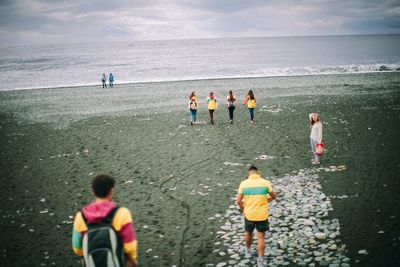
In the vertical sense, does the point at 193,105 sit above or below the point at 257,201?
above

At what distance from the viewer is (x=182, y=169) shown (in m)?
13.9

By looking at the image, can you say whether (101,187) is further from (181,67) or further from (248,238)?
(181,67)

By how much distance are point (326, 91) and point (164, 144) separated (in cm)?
2455

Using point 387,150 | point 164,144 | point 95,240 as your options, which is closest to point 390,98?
point 387,150

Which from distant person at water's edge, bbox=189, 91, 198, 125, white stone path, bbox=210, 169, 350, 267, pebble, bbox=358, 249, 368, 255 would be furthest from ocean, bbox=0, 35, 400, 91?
pebble, bbox=358, 249, 368, 255

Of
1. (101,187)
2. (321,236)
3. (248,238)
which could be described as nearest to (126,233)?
(101,187)

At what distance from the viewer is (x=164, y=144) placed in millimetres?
17891

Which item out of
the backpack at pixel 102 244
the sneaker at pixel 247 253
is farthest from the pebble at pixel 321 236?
the backpack at pixel 102 244

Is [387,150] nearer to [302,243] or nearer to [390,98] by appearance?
[302,243]

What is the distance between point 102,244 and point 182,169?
32.4ft

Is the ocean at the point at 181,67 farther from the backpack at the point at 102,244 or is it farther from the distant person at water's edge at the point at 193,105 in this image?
the backpack at the point at 102,244

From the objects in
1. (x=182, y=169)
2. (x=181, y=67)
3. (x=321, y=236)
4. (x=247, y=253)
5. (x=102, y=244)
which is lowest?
(x=247, y=253)

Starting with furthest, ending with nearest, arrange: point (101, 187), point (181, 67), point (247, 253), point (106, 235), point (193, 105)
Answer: point (181, 67) → point (193, 105) → point (247, 253) → point (101, 187) → point (106, 235)

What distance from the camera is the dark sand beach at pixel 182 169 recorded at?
8.27 m
